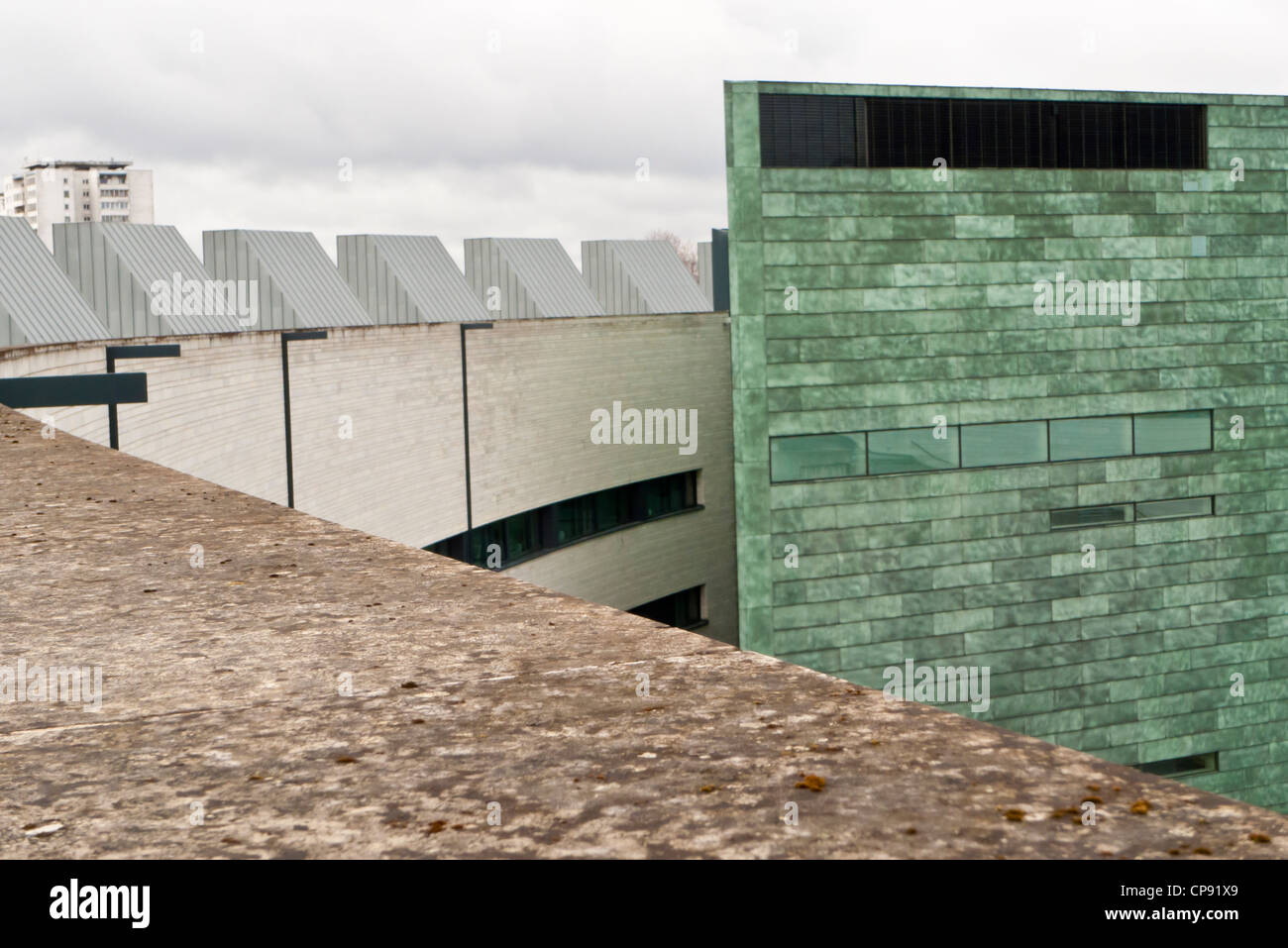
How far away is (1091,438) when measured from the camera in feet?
72.5

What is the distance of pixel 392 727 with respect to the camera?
2990 mm

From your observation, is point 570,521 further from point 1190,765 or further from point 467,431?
point 1190,765

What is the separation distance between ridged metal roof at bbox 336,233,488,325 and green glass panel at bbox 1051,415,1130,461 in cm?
1235

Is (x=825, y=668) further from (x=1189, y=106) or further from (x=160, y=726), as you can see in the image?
(x=160, y=726)

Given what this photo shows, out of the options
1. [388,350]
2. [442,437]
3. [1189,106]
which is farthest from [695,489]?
[1189,106]

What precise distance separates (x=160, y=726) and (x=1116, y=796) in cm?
212

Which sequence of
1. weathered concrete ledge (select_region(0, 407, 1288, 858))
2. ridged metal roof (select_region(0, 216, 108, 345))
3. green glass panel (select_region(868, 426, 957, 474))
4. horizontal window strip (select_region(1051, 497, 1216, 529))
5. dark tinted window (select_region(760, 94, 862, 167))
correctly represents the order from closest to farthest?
1. weathered concrete ledge (select_region(0, 407, 1288, 858))
2. ridged metal roof (select_region(0, 216, 108, 345))
3. dark tinted window (select_region(760, 94, 862, 167))
4. green glass panel (select_region(868, 426, 957, 474))
5. horizontal window strip (select_region(1051, 497, 1216, 529))

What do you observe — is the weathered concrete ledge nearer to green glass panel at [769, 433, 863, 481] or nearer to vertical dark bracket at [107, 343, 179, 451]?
vertical dark bracket at [107, 343, 179, 451]

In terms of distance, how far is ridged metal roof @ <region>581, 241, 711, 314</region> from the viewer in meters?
32.3

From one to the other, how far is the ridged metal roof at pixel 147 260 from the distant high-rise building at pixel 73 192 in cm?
25

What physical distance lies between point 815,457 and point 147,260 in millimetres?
10749

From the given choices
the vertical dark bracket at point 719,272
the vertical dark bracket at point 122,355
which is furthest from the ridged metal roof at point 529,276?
the vertical dark bracket at point 122,355

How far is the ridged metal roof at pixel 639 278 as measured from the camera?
32.3 m

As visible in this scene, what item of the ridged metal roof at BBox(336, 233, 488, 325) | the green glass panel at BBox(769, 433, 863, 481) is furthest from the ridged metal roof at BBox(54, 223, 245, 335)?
the green glass panel at BBox(769, 433, 863, 481)
